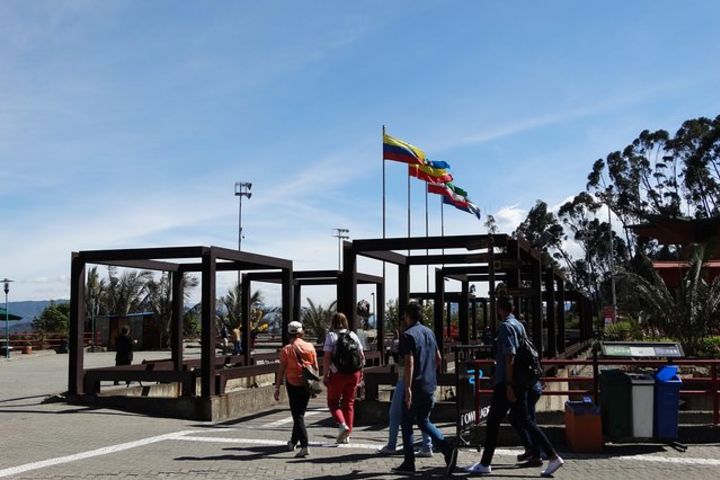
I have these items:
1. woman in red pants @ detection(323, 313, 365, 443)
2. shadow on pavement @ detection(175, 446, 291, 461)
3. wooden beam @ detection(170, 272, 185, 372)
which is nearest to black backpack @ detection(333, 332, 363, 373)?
woman in red pants @ detection(323, 313, 365, 443)

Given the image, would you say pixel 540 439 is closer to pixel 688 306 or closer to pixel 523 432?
pixel 523 432

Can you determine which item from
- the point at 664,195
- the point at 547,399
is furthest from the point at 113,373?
the point at 664,195

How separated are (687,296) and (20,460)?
1740cm

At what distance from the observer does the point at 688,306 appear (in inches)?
800

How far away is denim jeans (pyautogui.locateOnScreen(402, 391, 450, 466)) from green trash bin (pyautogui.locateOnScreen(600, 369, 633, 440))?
6.91ft

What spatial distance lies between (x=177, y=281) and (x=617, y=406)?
31.7ft

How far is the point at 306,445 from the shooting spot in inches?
332

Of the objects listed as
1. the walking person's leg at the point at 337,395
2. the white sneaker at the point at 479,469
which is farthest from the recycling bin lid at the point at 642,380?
the walking person's leg at the point at 337,395

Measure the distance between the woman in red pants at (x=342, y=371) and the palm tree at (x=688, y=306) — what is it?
1426cm

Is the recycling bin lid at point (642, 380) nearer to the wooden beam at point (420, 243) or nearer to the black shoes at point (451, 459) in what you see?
the black shoes at point (451, 459)

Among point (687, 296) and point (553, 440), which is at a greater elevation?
point (687, 296)

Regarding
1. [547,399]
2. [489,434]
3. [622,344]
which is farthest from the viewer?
[547,399]

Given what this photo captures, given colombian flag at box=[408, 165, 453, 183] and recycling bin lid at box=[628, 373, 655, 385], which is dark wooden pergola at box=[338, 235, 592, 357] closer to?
recycling bin lid at box=[628, 373, 655, 385]

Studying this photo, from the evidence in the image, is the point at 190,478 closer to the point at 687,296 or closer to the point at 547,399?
the point at 547,399
